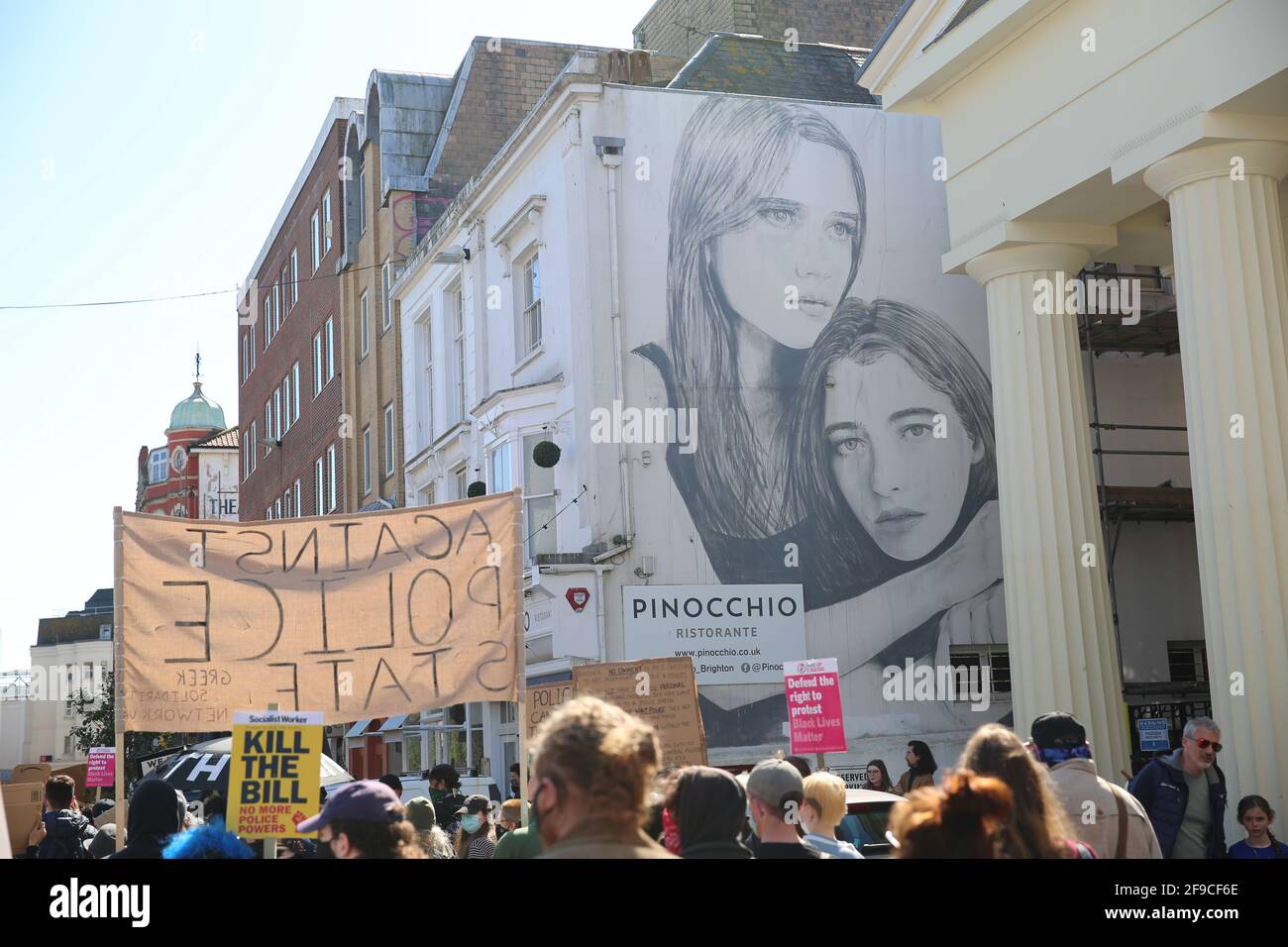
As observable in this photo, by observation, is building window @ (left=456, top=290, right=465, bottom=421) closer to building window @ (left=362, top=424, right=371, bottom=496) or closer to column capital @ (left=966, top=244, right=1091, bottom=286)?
building window @ (left=362, top=424, right=371, bottom=496)

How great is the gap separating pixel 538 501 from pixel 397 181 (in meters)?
14.3

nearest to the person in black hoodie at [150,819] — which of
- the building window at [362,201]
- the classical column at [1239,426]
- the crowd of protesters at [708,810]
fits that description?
the crowd of protesters at [708,810]

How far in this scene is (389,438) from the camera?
34.8 meters

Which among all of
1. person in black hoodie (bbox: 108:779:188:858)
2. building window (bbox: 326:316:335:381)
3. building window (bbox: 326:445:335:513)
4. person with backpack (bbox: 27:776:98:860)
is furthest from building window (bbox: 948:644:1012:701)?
building window (bbox: 326:316:335:381)

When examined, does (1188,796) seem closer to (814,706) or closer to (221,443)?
(814,706)

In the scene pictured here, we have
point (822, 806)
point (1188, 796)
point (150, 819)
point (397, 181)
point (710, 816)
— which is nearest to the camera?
point (710, 816)

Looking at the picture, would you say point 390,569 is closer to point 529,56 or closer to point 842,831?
point 842,831

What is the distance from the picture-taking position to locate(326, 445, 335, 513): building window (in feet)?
130

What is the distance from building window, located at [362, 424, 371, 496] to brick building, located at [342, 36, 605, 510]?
0.04 metres

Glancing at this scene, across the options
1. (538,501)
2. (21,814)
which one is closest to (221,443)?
(538,501)

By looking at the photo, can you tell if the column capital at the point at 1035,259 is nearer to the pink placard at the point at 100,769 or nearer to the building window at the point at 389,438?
the pink placard at the point at 100,769

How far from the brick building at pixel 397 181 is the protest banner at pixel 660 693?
66.7ft

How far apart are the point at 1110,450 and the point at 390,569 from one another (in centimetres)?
1516

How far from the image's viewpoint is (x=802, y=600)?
2198cm
